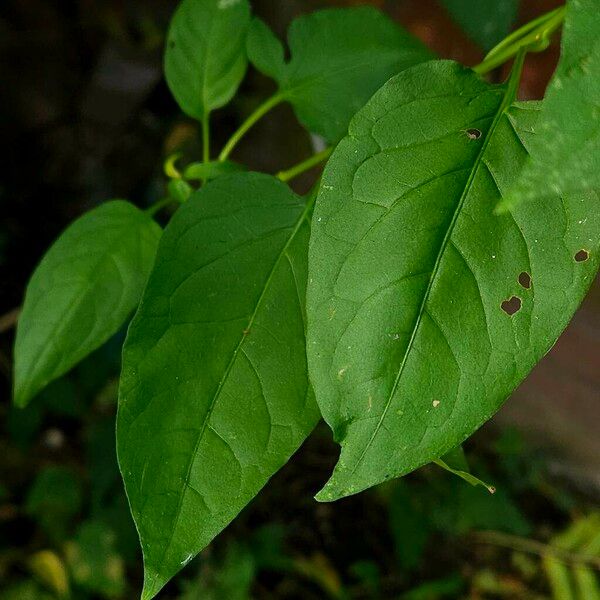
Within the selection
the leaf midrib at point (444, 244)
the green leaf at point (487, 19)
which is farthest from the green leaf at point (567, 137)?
the green leaf at point (487, 19)

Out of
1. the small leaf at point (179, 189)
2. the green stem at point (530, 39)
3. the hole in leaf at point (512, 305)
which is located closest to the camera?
the hole in leaf at point (512, 305)

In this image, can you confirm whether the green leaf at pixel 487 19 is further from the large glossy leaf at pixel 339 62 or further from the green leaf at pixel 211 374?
the green leaf at pixel 211 374

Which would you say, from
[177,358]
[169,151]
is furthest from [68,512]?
[177,358]

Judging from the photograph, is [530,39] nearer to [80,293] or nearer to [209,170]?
[209,170]

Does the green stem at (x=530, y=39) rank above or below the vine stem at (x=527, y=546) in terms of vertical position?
above

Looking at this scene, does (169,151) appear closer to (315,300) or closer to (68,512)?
(68,512)

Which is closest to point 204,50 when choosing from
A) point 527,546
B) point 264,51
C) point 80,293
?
point 264,51

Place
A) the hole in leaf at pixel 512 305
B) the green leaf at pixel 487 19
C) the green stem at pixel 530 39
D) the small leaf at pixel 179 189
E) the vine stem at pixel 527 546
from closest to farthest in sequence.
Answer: the hole in leaf at pixel 512 305 → the green stem at pixel 530 39 → the small leaf at pixel 179 189 → the green leaf at pixel 487 19 → the vine stem at pixel 527 546
